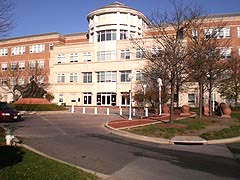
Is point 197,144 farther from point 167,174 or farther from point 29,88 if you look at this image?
point 29,88

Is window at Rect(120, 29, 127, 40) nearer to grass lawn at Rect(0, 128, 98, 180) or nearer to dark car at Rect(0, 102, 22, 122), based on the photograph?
dark car at Rect(0, 102, 22, 122)

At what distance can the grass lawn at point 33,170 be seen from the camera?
6516mm

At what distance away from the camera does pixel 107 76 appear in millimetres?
58750

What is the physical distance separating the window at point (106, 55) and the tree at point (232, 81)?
2356 centimetres

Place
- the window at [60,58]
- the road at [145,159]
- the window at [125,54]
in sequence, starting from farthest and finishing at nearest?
the window at [60,58] → the window at [125,54] → the road at [145,159]

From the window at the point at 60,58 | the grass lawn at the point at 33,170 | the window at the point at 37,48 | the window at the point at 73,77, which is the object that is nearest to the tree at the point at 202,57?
the grass lawn at the point at 33,170

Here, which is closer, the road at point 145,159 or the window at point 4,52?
the road at point 145,159

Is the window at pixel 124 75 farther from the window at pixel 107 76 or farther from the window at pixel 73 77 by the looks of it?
the window at pixel 73 77

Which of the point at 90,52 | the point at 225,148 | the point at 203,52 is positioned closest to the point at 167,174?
the point at 225,148

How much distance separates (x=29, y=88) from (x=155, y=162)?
114 ft

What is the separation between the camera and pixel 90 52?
61.0 metres

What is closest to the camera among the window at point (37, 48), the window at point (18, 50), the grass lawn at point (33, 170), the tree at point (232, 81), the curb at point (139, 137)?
the grass lawn at point (33, 170)

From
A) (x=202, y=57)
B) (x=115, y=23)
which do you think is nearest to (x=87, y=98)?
(x=115, y=23)

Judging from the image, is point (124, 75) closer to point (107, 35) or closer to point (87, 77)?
point (87, 77)
